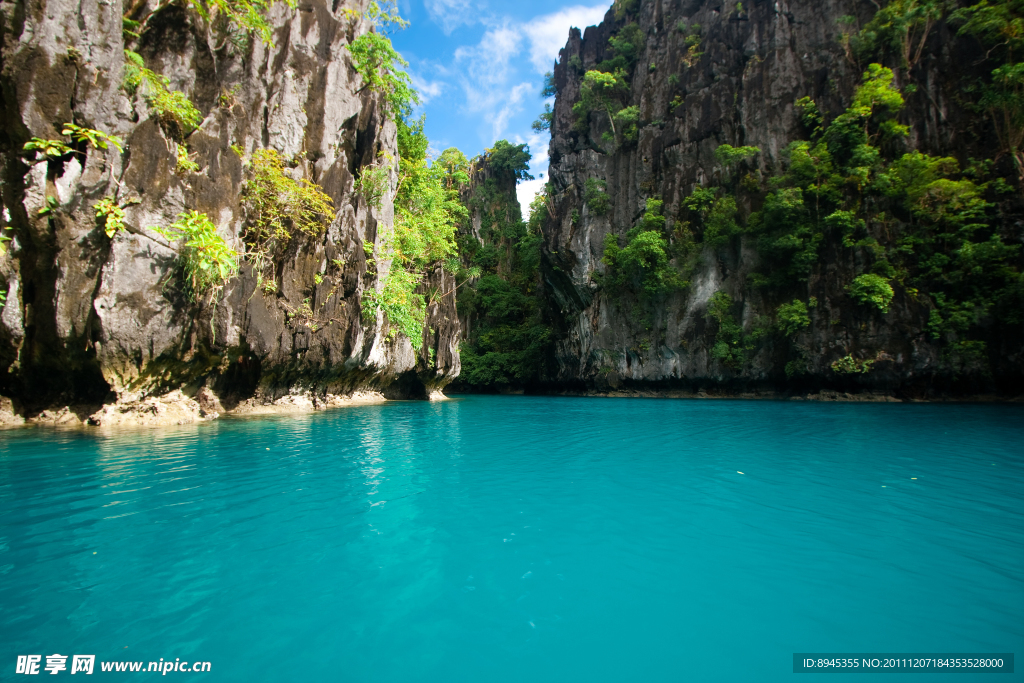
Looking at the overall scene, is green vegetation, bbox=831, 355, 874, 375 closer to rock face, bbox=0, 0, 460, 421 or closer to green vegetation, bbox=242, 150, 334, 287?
rock face, bbox=0, 0, 460, 421

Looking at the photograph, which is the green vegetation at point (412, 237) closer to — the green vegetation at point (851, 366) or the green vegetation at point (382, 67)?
the green vegetation at point (382, 67)

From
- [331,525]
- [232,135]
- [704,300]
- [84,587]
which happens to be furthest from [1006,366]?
[232,135]

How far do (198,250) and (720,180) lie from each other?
23.6 meters

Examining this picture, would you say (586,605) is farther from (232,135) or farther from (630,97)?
(630,97)

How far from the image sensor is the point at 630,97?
29.0 meters

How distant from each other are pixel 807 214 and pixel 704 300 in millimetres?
5958

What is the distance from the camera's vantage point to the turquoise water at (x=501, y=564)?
7.65 ft

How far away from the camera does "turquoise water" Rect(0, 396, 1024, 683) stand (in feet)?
7.65

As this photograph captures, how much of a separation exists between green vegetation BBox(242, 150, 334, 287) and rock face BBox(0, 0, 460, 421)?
321mm

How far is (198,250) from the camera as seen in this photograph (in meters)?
9.62

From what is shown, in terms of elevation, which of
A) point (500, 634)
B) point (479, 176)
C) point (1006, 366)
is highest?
point (479, 176)

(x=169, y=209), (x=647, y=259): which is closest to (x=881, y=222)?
(x=647, y=259)

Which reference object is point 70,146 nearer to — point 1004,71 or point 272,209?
point 272,209

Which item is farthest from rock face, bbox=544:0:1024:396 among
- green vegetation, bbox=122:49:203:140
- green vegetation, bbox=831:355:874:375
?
green vegetation, bbox=122:49:203:140
